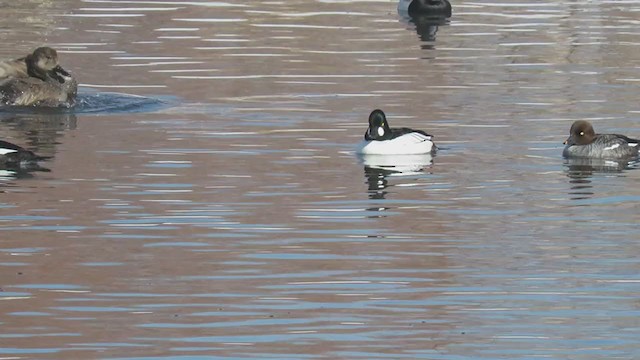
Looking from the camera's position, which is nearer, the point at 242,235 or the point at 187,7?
the point at 242,235

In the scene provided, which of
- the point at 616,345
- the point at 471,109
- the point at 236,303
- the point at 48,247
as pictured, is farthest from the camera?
the point at 471,109

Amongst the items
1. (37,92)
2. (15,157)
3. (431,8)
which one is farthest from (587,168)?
(431,8)

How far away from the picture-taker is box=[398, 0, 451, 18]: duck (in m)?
44.2

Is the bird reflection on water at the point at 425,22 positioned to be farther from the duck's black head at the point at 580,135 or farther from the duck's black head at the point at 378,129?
the duck's black head at the point at 580,135

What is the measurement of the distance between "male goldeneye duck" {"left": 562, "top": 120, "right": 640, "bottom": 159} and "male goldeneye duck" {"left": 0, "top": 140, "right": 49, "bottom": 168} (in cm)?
641

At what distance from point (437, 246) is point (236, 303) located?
3083 mm

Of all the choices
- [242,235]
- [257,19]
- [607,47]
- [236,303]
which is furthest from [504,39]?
[236,303]

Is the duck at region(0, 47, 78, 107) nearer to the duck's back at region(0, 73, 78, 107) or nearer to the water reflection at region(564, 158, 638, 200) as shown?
the duck's back at region(0, 73, 78, 107)

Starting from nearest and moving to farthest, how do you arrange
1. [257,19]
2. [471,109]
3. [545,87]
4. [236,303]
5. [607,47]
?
[236,303] → [471,109] → [545,87] → [607,47] → [257,19]

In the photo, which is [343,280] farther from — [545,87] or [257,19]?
[257,19]

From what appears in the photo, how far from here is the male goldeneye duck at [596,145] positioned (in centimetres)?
2323

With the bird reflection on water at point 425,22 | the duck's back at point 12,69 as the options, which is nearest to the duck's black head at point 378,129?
the duck's back at point 12,69

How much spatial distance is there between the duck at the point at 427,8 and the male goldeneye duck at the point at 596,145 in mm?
20719

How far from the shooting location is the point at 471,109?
89.7 ft
